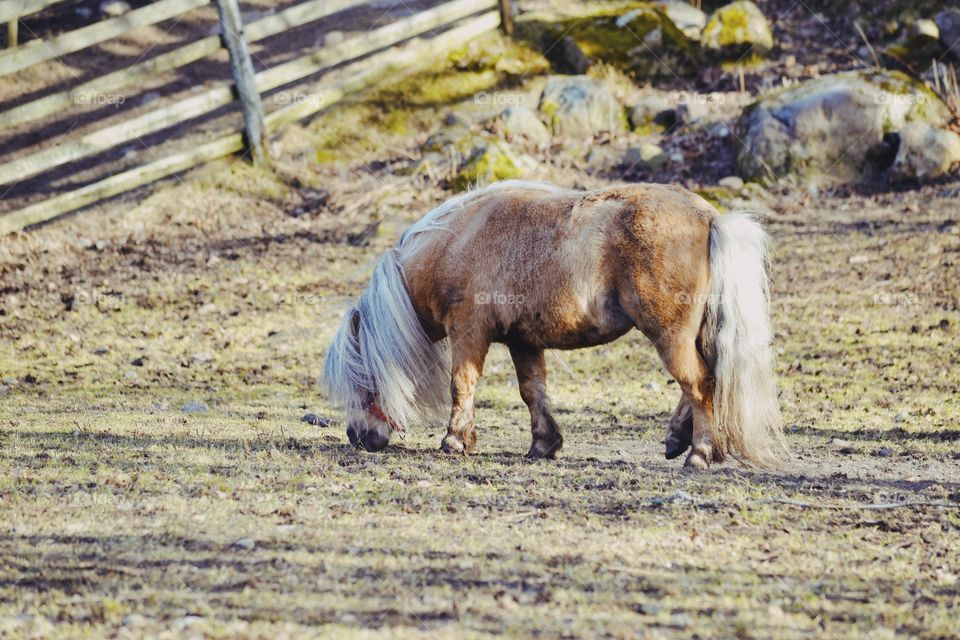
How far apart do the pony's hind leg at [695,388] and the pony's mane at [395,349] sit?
4.56ft

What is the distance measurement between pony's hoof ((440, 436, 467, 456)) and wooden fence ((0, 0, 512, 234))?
24.9 ft

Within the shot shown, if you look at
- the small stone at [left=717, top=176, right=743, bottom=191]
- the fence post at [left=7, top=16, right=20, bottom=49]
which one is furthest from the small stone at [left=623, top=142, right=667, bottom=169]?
the fence post at [left=7, top=16, right=20, bottom=49]

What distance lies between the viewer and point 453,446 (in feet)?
20.6

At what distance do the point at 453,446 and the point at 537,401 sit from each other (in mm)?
579

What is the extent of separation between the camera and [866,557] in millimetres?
4301

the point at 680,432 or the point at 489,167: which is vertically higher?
the point at 489,167

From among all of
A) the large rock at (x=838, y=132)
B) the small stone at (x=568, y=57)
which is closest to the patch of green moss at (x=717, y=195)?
the large rock at (x=838, y=132)

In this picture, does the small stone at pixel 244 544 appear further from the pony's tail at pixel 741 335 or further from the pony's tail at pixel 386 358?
the pony's tail at pixel 741 335

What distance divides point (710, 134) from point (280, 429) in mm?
8313

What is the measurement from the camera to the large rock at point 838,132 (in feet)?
40.6

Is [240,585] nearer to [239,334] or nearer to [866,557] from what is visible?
[866,557]

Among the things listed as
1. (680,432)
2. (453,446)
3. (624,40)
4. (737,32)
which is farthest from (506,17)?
(680,432)

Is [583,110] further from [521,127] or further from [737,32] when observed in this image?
[737,32]

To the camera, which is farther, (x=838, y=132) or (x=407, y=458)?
(x=838, y=132)
